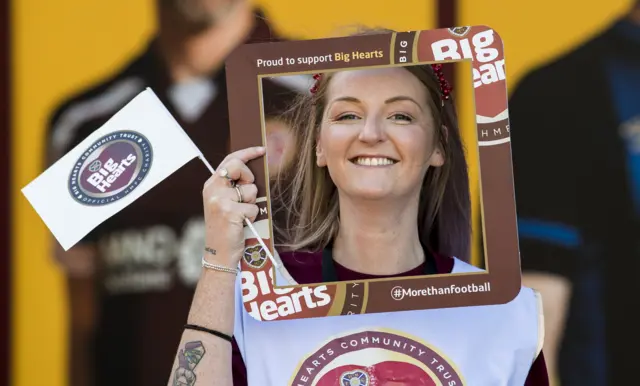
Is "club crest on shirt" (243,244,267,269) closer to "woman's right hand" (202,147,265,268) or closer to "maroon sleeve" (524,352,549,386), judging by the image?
"woman's right hand" (202,147,265,268)

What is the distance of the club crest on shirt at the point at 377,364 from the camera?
82.4 inches

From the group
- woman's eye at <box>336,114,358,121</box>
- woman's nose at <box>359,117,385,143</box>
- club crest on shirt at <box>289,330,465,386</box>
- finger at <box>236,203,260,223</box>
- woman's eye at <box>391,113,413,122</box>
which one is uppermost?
woman's eye at <box>336,114,358,121</box>

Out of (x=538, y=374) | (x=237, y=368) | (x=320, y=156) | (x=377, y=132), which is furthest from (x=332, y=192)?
(x=538, y=374)

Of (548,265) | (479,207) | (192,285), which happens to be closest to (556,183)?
(548,265)

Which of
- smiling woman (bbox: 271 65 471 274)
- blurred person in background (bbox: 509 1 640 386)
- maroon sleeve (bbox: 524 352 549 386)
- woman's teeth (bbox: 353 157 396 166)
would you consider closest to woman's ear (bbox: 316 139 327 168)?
smiling woman (bbox: 271 65 471 274)

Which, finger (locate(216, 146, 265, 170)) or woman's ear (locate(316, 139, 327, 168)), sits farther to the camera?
woman's ear (locate(316, 139, 327, 168))

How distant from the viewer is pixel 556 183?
3742mm

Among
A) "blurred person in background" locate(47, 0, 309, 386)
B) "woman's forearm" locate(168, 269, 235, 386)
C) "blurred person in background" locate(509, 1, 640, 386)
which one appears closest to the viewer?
"woman's forearm" locate(168, 269, 235, 386)

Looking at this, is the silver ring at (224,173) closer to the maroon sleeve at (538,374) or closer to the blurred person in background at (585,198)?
the maroon sleeve at (538,374)

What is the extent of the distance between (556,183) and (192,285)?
142cm

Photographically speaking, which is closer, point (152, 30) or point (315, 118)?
point (315, 118)

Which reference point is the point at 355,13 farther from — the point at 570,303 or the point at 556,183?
the point at 570,303

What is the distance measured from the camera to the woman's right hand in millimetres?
2064

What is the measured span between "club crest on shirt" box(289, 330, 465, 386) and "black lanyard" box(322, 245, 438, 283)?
14 centimetres
